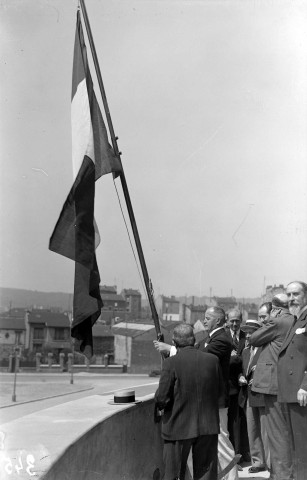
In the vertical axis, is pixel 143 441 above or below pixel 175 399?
below

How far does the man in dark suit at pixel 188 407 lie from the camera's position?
413cm

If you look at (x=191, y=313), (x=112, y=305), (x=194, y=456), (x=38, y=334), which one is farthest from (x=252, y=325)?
(x=112, y=305)

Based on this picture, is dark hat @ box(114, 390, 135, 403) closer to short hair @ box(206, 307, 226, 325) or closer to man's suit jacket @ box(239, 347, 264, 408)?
short hair @ box(206, 307, 226, 325)

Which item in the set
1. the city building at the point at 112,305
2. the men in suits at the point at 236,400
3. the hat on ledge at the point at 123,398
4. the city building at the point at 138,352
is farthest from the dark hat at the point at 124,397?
the city building at the point at 112,305

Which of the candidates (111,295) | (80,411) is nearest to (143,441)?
(80,411)

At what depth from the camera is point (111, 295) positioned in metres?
122

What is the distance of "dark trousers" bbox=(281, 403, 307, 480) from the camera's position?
4332mm

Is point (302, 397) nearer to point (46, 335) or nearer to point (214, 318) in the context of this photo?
point (214, 318)

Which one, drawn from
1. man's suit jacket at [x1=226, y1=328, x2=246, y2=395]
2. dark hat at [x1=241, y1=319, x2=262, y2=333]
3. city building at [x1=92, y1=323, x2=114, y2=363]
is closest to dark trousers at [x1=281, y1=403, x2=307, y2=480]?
dark hat at [x1=241, y1=319, x2=262, y2=333]

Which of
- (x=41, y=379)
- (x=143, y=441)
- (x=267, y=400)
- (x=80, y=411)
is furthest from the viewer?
(x=41, y=379)

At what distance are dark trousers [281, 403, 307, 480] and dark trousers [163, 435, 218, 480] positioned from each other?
1.88 feet

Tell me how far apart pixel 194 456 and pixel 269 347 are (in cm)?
140

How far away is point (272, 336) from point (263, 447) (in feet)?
4.36

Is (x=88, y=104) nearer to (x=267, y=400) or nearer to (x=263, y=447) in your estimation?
(x=267, y=400)
